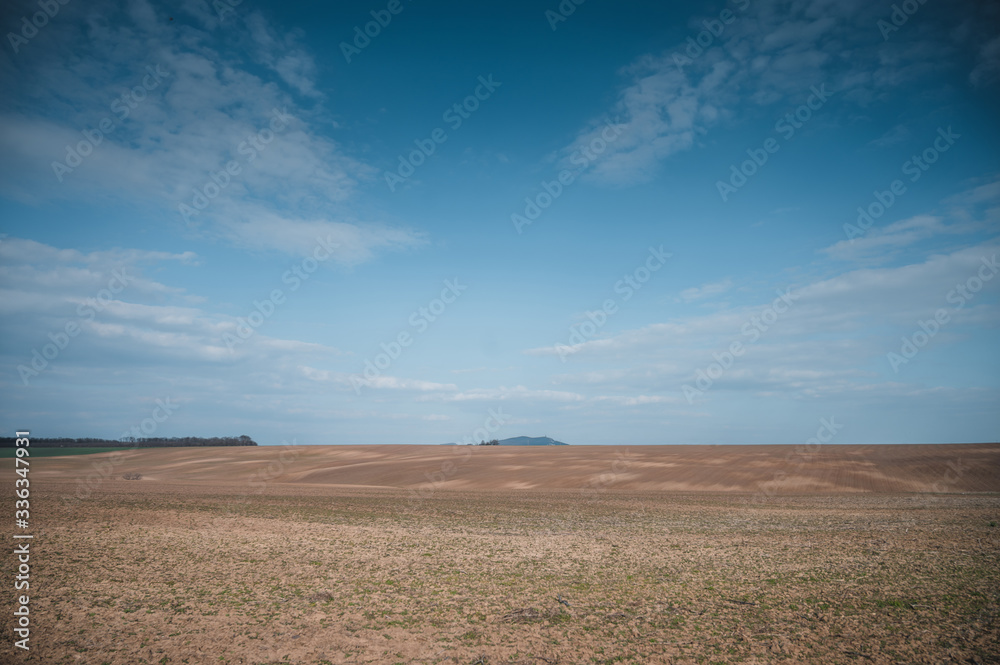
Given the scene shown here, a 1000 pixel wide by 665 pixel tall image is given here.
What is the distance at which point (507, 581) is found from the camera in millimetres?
15102

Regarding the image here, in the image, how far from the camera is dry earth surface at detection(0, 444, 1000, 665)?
10.4m

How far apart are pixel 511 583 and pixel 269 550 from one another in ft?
32.8

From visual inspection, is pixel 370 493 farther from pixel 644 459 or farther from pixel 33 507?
pixel 644 459

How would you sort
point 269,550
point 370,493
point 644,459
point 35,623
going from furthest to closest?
1. point 644,459
2. point 370,493
3. point 269,550
4. point 35,623

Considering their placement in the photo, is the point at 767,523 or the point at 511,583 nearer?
the point at 511,583

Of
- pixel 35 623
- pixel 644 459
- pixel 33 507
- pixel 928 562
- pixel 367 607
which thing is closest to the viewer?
pixel 35 623

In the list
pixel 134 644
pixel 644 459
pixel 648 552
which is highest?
pixel 134 644

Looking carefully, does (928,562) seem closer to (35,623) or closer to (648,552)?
(648,552)

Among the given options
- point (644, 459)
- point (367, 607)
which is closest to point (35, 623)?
point (367, 607)

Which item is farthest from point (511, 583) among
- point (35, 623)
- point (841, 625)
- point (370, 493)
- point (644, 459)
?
point (644, 459)

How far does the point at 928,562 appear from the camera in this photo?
16.3 meters

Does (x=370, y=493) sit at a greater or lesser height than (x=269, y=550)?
lesser

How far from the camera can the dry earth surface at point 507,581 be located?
10398mm

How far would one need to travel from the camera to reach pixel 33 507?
998 inches
